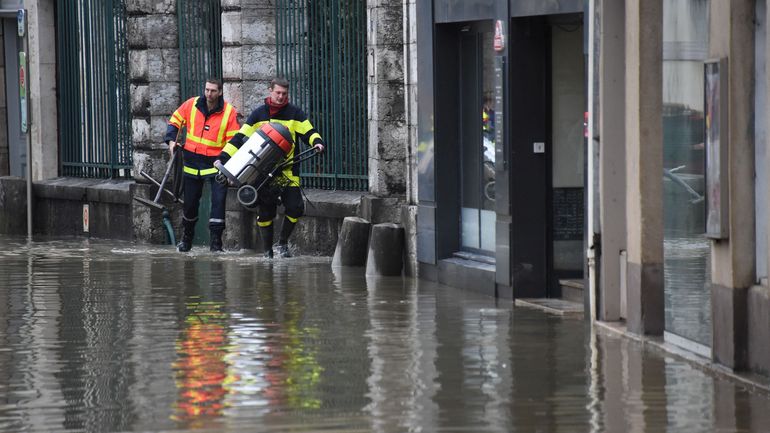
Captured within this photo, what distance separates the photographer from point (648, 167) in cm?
1164

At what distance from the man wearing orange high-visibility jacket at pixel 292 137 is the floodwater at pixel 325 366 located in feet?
7.82

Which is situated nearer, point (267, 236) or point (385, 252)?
point (385, 252)

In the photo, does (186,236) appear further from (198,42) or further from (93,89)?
(93,89)

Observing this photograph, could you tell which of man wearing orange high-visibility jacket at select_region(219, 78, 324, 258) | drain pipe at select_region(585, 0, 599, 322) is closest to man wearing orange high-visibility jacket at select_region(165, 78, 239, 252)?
man wearing orange high-visibility jacket at select_region(219, 78, 324, 258)

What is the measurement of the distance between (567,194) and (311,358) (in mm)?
4176

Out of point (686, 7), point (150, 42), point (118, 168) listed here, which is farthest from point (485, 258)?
point (118, 168)

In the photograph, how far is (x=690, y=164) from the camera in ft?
37.2

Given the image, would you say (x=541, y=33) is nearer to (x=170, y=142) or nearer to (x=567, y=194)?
(x=567, y=194)

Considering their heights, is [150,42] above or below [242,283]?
above

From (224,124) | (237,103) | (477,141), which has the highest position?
(237,103)

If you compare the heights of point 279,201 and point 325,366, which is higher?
point 279,201

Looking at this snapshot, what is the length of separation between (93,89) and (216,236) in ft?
15.5

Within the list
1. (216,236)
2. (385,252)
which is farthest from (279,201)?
(385,252)

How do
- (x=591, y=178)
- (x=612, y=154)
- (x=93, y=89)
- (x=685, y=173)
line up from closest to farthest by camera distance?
1. (x=685, y=173)
2. (x=612, y=154)
3. (x=591, y=178)
4. (x=93, y=89)
